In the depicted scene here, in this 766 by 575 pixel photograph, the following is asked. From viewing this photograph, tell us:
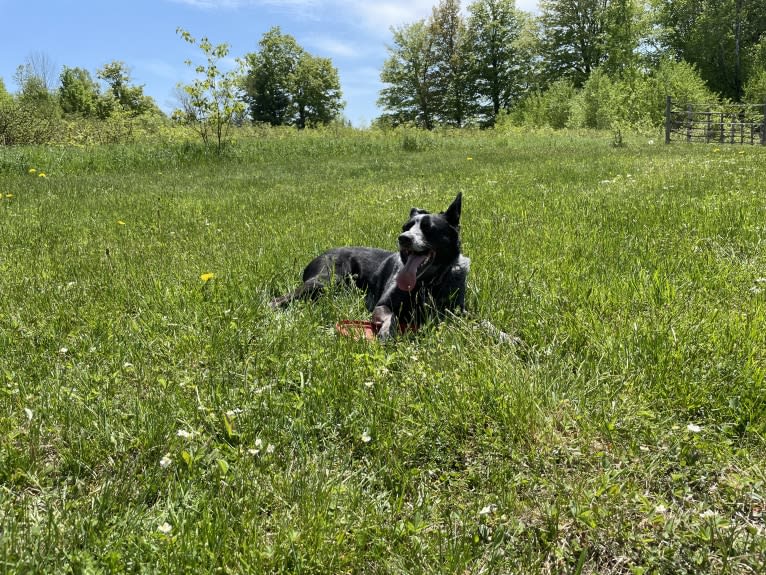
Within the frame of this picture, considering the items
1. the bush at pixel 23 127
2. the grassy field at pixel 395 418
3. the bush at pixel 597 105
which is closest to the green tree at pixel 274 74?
the bush at pixel 597 105

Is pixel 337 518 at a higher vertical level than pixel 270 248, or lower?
lower

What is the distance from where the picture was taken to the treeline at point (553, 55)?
54594mm

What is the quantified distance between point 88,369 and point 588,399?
10.2 ft

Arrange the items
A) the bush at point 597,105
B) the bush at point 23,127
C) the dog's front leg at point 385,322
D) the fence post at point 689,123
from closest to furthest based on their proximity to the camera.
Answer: the dog's front leg at point 385,322 < the bush at point 23,127 < the fence post at point 689,123 < the bush at point 597,105

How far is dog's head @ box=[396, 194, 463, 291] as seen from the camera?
4.04 meters

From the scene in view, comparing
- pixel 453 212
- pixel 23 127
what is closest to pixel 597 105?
pixel 23 127

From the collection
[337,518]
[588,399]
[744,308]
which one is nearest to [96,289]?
[337,518]

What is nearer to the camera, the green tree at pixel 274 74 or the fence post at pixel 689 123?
the fence post at pixel 689 123

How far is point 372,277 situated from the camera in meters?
5.15

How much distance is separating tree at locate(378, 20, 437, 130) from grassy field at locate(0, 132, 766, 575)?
211 feet

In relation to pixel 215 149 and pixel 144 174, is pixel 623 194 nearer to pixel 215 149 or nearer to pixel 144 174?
pixel 144 174

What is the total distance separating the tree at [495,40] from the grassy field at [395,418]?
65975 millimetres

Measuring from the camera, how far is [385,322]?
4078 millimetres

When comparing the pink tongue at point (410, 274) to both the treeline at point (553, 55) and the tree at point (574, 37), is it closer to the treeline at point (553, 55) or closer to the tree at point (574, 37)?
the treeline at point (553, 55)
